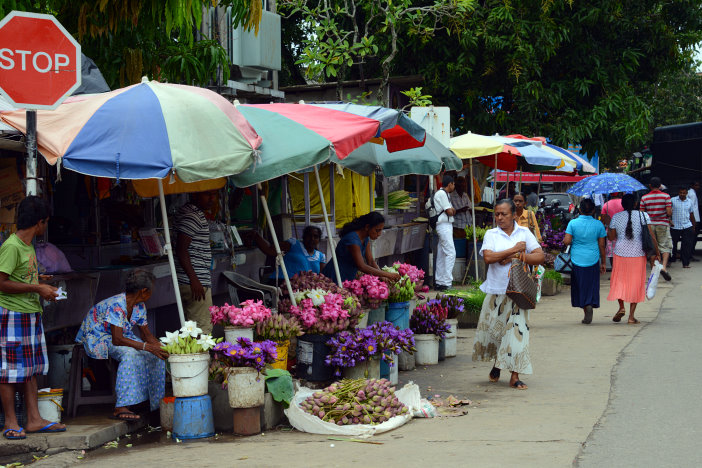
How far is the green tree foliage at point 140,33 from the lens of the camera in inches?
289

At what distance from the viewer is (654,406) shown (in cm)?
770

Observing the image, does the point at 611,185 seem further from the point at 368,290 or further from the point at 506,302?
the point at 368,290

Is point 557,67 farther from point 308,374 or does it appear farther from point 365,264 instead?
point 308,374

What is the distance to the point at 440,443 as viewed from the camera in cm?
659

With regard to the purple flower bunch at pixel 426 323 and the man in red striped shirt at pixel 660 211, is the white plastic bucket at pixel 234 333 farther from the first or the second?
the man in red striped shirt at pixel 660 211

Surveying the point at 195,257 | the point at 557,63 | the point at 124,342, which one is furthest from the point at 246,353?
the point at 557,63

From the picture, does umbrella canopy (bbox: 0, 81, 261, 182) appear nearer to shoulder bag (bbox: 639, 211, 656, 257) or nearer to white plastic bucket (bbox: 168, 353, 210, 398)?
white plastic bucket (bbox: 168, 353, 210, 398)

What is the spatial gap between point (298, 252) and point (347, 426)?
4.00m

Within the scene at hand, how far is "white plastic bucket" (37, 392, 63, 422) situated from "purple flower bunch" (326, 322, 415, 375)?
232cm

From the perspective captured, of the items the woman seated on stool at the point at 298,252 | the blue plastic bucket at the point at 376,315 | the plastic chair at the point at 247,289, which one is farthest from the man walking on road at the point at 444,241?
the plastic chair at the point at 247,289

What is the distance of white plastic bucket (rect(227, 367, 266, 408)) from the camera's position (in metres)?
7.05

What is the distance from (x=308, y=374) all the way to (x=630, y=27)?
1665 cm

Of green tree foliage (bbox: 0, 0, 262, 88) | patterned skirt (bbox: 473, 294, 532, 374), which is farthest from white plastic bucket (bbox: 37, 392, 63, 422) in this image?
patterned skirt (bbox: 473, 294, 532, 374)

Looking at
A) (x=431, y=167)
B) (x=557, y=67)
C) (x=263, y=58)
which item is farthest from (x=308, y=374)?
(x=557, y=67)
